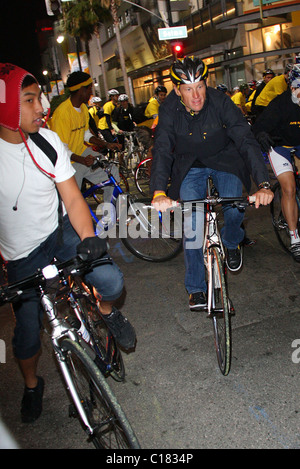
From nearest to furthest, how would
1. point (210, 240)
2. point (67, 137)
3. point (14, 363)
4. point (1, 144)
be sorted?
point (1, 144) < point (210, 240) < point (14, 363) < point (67, 137)

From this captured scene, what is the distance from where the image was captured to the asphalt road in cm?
298

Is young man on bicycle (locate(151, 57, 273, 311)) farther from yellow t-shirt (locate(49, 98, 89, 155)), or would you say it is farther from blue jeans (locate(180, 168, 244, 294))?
yellow t-shirt (locate(49, 98, 89, 155))

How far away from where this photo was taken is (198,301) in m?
3.81

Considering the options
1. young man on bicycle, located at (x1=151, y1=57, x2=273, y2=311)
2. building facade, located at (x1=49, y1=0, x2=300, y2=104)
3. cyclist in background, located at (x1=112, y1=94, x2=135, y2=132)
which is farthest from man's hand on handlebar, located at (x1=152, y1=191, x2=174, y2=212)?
building facade, located at (x1=49, y1=0, x2=300, y2=104)

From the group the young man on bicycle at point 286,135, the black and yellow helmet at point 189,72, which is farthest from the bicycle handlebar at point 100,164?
the black and yellow helmet at point 189,72

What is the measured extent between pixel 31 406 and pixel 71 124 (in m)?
4.28

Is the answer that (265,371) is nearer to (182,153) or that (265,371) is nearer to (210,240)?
(210,240)

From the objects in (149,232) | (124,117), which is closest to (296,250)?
(149,232)

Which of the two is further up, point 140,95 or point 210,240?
point 140,95

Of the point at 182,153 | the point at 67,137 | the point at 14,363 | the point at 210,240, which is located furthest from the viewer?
the point at 67,137

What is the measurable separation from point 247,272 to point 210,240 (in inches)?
76.9

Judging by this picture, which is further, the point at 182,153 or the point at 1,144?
the point at 182,153

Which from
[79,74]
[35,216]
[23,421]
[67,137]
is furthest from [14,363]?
[79,74]

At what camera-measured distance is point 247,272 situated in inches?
218
